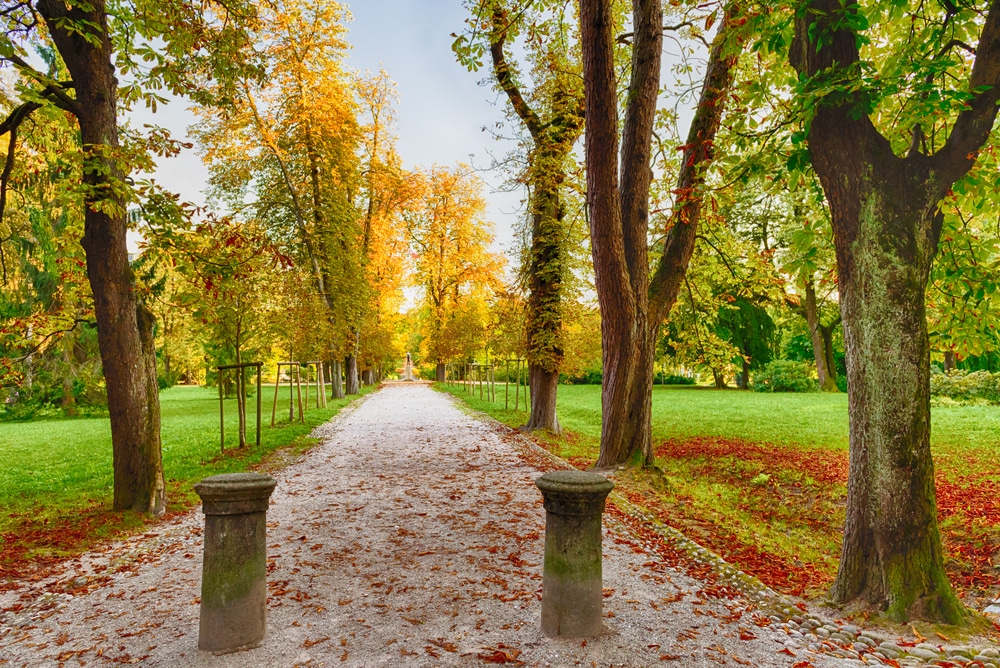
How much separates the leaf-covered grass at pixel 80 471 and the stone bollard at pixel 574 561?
15.8ft

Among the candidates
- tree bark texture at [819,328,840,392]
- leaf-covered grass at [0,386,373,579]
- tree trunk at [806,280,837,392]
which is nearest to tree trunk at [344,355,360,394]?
leaf-covered grass at [0,386,373,579]

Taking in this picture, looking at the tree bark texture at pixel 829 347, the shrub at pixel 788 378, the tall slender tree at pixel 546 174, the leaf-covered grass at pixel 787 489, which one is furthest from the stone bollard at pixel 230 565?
the shrub at pixel 788 378

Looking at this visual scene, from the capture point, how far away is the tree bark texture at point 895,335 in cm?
384

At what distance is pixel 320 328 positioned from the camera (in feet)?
54.3

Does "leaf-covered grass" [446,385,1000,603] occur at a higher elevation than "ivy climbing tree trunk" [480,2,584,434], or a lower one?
lower

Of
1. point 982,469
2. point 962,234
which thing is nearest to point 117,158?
point 962,234

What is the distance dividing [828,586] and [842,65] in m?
4.19

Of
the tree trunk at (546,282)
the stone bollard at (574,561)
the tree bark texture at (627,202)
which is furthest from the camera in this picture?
the tree trunk at (546,282)

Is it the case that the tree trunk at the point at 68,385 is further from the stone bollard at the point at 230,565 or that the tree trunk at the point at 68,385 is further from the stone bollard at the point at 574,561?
the stone bollard at the point at 574,561

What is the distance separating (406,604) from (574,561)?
1.40m

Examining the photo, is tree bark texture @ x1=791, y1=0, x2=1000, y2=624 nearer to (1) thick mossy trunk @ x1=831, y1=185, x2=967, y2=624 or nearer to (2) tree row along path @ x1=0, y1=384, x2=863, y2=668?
(1) thick mossy trunk @ x1=831, y1=185, x2=967, y2=624

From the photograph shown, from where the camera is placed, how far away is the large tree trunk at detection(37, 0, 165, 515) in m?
6.14

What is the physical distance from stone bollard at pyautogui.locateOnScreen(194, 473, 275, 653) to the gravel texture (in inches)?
4.9

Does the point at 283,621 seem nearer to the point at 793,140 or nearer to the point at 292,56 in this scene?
the point at 793,140
